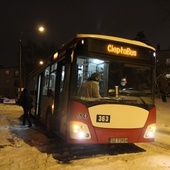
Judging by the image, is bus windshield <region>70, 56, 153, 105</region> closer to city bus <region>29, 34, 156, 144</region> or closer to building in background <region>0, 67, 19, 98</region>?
city bus <region>29, 34, 156, 144</region>

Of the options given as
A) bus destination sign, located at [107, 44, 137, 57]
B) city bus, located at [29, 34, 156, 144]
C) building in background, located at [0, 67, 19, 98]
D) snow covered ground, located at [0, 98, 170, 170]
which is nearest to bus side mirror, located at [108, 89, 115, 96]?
city bus, located at [29, 34, 156, 144]

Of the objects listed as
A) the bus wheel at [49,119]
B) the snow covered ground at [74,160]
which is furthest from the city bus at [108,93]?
the bus wheel at [49,119]

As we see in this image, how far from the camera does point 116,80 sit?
28.7 ft

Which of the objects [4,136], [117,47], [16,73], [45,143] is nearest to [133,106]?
[117,47]

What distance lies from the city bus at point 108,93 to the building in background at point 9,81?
84.0 m

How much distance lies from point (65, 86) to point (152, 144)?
382 centimetres

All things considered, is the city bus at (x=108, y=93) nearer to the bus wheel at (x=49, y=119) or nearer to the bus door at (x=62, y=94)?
the bus door at (x=62, y=94)

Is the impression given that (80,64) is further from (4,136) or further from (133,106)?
(4,136)

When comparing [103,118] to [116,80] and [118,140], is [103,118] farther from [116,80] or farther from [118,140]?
[116,80]

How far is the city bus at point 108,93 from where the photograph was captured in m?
8.16

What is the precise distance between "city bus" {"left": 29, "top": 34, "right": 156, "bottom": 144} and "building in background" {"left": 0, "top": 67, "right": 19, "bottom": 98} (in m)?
84.0

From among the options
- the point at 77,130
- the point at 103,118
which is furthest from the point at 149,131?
the point at 77,130

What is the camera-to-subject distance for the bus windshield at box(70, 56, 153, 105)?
8250 mm

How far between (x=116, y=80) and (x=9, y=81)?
87166mm
